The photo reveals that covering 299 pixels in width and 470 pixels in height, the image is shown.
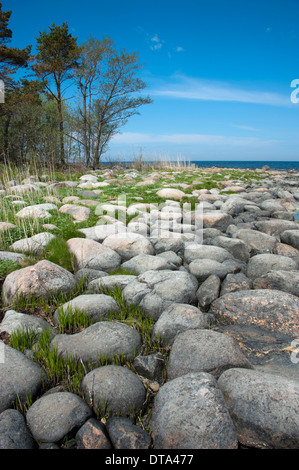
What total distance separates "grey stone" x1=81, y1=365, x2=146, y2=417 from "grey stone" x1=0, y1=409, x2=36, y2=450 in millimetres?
396

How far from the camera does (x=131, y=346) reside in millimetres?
2531

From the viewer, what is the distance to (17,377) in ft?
6.88

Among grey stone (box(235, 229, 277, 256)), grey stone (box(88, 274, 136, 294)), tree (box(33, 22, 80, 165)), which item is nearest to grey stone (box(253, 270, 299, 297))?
grey stone (box(235, 229, 277, 256))

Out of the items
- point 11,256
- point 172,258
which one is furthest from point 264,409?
point 11,256

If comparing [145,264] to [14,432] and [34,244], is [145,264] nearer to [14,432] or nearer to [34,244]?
[34,244]

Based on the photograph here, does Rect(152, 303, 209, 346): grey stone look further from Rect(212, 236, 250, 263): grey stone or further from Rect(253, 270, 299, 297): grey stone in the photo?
Rect(212, 236, 250, 263): grey stone

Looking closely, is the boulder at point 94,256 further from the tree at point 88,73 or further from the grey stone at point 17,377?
the tree at point 88,73

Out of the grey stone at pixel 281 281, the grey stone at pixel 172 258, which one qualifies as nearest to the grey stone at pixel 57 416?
the grey stone at pixel 281 281

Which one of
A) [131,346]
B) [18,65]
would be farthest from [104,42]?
[131,346]

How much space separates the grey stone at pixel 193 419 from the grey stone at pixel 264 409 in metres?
0.10

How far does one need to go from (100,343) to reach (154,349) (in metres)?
0.47

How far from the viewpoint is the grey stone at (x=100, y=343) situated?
2400 millimetres

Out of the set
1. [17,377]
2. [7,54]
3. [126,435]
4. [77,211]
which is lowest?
[126,435]
